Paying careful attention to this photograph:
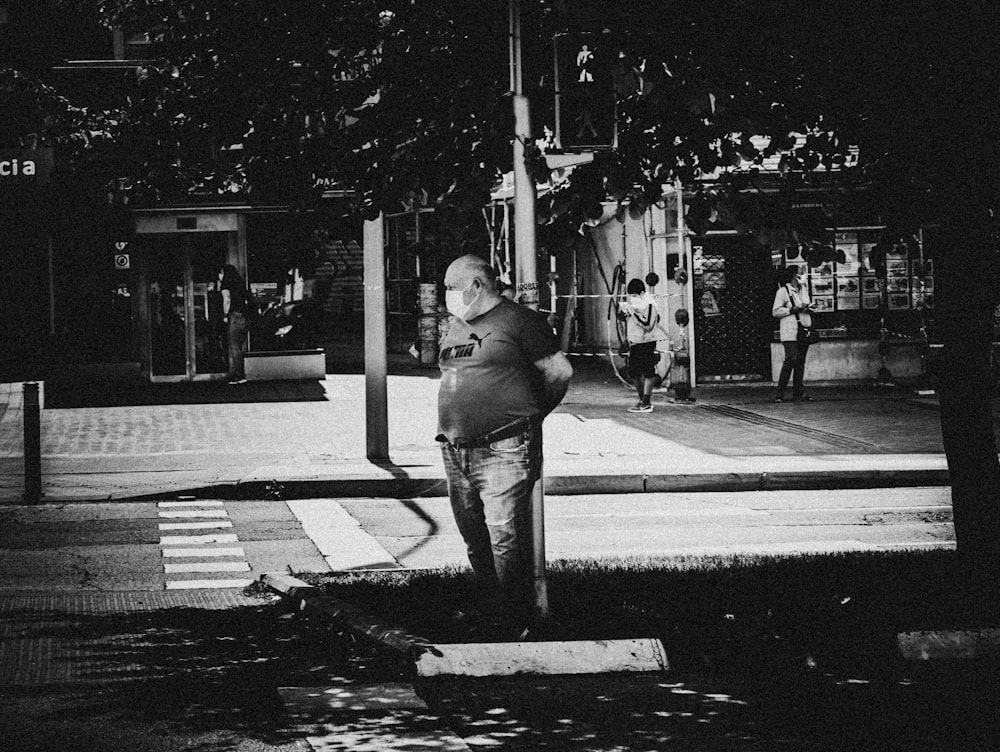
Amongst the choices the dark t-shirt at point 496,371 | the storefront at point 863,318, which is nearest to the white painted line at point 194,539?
the dark t-shirt at point 496,371

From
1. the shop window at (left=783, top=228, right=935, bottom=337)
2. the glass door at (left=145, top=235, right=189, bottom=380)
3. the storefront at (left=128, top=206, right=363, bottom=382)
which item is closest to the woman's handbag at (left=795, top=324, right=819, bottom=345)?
the shop window at (left=783, top=228, right=935, bottom=337)

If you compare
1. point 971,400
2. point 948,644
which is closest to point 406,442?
point 971,400

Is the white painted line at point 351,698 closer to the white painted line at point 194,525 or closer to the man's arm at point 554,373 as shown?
the man's arm at point 554,373

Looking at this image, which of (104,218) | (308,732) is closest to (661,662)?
(308,732)

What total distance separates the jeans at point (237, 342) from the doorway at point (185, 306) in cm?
43

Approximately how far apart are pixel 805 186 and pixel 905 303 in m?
16.0

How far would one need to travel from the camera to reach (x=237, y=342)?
24.8 m

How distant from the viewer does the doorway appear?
2495cm

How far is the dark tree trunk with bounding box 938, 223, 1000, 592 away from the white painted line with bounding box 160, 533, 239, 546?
5.56 meters

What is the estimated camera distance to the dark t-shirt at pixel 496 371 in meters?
6.80

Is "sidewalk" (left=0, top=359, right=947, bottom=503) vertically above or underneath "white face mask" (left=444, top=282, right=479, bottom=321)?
underneath

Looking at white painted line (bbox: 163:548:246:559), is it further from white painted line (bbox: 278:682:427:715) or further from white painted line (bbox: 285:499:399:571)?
white painted line (bbox: 278:682:427:715)

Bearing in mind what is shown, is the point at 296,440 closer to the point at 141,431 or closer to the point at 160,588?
the point at 141,431

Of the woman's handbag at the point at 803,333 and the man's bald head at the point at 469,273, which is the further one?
the woman's handbag at the point at 803,333
